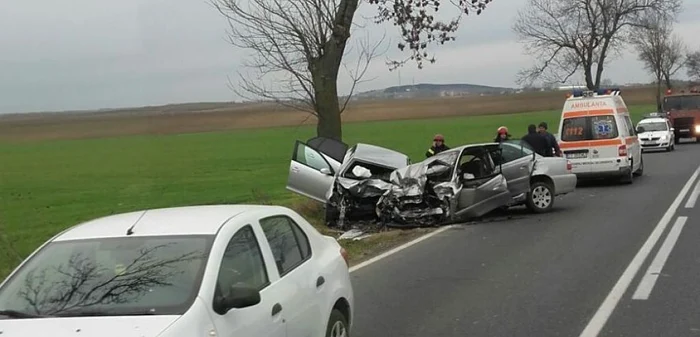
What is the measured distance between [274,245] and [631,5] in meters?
56.0

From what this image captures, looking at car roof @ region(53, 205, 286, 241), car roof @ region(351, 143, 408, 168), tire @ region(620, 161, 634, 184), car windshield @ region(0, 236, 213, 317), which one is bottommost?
tire @ region(620, 161, 634, 184)

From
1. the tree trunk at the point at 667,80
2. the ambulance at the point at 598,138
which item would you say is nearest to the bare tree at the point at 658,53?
the tree trunk at the point at 667,80

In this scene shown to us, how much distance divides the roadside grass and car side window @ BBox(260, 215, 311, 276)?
6424 mm

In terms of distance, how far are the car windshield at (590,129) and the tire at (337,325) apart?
712 inches

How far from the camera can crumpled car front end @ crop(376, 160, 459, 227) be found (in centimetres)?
1570

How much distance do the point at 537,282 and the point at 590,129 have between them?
565 inches

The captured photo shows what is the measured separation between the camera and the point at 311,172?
16328 mm

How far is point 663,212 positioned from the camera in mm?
16438

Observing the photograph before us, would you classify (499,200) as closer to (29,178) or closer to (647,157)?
(647,157)

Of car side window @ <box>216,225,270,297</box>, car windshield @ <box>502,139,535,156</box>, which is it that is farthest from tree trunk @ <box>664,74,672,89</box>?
car side window @ <box>216,225,270,297</box>

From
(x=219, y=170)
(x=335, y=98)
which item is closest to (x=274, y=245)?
(x=335, y=98)

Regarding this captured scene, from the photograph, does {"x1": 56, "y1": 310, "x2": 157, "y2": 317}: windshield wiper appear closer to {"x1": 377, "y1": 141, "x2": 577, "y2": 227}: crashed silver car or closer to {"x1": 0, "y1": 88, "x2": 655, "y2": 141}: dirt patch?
{"x1": 377, "y1": 141, "x2": 577, "y2": 227}: crashed silver car

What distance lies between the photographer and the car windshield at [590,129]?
23.3m

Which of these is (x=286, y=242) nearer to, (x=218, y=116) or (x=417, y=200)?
(x=417, y=200)
